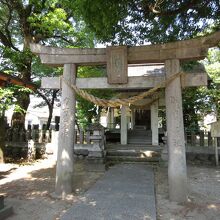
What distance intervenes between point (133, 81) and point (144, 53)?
77 centimetres

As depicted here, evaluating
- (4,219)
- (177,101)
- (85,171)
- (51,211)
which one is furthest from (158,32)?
(4,219)

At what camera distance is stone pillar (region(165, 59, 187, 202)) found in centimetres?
589

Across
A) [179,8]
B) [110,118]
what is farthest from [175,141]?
[110,118]

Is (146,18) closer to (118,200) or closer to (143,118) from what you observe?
(118,200)

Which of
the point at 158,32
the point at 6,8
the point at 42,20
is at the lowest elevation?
the point at 158,32

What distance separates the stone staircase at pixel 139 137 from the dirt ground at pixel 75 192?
4.94m

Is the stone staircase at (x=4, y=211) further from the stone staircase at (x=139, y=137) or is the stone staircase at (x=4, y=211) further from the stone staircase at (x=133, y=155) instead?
the stone staircase at (x=139, y=137)

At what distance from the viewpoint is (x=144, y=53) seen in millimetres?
6375

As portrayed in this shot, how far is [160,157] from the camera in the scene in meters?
11.1

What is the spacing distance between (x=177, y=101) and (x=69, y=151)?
9.93 feet

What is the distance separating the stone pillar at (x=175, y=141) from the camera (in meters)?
5.89

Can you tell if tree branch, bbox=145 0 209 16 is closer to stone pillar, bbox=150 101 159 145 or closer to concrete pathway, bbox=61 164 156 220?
concrete pathway, bbox=61 164 156 220

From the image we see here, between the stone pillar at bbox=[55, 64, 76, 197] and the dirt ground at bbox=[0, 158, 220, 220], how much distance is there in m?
0.37

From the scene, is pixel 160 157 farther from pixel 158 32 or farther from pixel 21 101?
pixel 21 101
